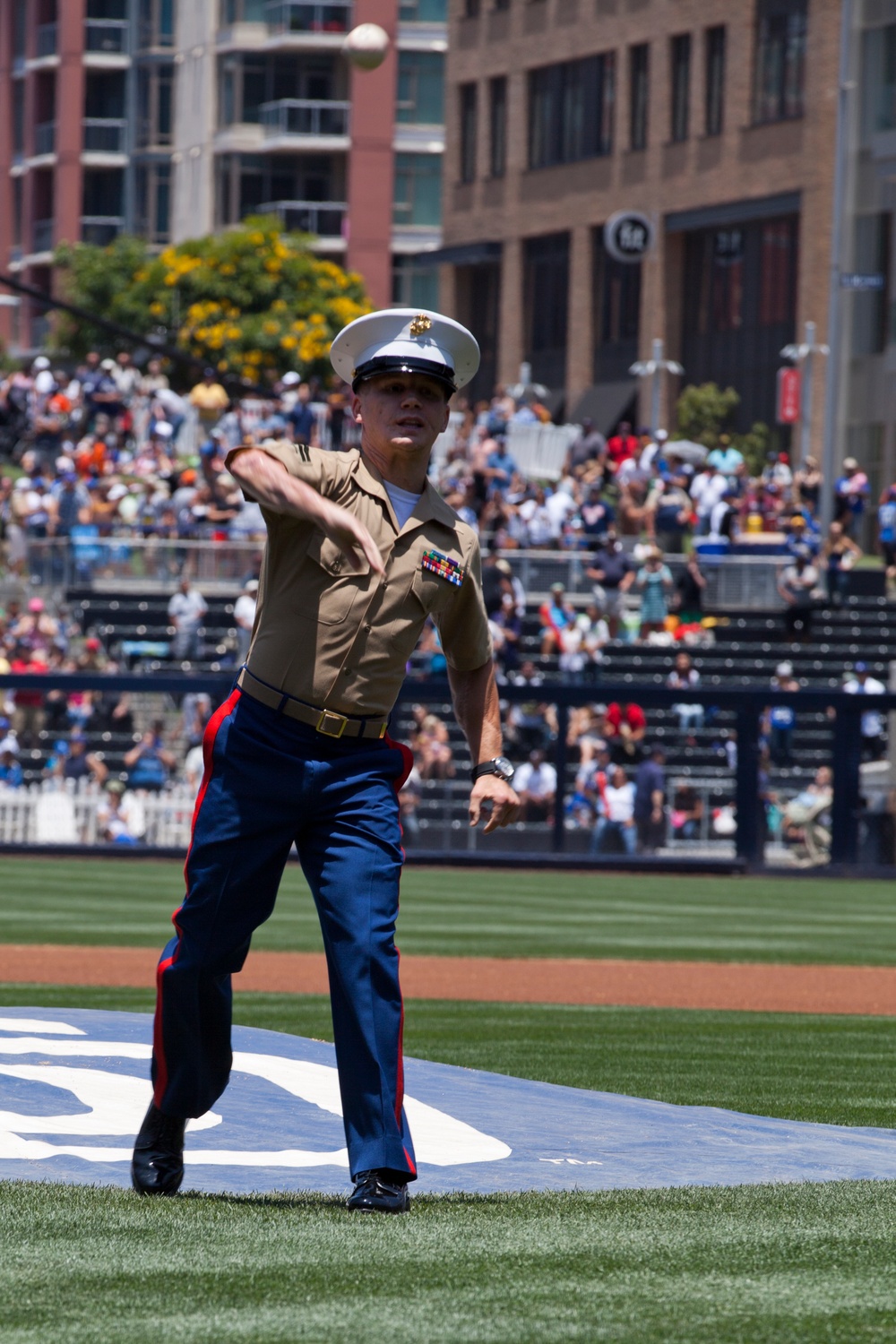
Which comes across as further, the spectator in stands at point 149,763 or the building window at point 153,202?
the building window at point 153,202

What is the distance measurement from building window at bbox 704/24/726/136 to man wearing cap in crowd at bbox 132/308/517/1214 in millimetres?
48603

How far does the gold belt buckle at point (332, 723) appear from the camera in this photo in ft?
17.1

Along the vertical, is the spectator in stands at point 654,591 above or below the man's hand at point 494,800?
above

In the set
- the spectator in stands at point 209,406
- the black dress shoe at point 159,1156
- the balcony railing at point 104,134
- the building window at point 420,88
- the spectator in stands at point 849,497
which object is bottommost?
the black dress shoe at point 159,1156

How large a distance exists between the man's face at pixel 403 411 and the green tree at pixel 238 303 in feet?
161

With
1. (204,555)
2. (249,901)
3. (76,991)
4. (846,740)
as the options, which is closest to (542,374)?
(204,555)

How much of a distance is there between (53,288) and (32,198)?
419 centimetres

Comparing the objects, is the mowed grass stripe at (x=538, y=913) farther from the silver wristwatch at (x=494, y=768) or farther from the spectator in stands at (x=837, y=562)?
the spectator in stands at (x=837, y=562)

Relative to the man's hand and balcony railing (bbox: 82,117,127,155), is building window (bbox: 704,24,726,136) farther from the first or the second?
the man's hand

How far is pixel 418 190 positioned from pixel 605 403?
59.8 ft

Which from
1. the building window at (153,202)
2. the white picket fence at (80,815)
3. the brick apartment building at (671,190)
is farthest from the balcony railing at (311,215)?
the white picket fence at (80,815)

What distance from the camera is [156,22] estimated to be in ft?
245

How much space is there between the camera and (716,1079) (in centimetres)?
809

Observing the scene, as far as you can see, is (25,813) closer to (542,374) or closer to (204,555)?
(204,555)
